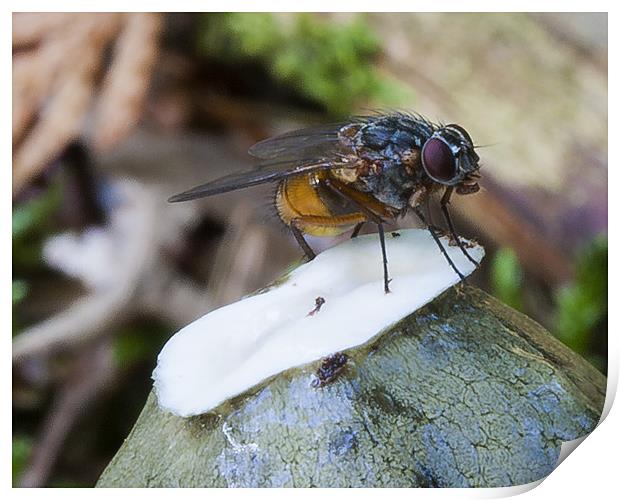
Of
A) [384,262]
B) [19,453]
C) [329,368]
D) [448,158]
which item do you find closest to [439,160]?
[448,158]

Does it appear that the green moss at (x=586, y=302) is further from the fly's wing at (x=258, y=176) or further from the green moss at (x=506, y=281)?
the fly's wing at (x=258, y=176)

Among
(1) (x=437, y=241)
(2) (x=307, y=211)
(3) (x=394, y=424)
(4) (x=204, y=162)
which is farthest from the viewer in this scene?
(4) (x=204, y=162)

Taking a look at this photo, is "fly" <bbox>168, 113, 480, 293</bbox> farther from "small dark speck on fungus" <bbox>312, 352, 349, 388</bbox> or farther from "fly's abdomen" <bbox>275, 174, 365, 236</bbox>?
"small dark speck on fungus" <bbox>312, 352, 349, 388</bbox>

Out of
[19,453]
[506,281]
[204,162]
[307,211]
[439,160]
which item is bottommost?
[19,453]

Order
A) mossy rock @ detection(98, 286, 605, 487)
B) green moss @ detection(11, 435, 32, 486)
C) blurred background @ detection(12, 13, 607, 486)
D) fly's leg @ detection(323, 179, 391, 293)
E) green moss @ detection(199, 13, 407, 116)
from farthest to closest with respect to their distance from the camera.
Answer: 1. green moss @ detection(199, 13, 407, 116)
2. blurred background @ detection(12, 13, 607, 486)
3. green moss @ detection(11, 435, 32, 486)
4. fly's leg @ detection(323, 179, 391, 293)
5. mossy rock @ detection(98, 286, 605, 487)

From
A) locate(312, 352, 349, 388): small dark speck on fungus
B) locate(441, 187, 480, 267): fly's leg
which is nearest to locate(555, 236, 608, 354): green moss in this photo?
locate(441, 187, 480, 267): fly's leg

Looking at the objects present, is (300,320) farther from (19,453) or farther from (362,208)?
(19,453)
